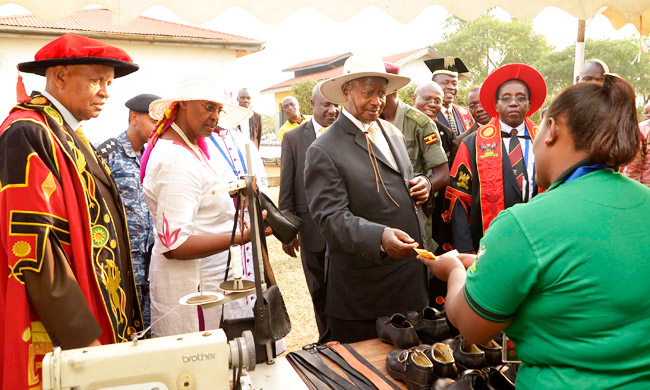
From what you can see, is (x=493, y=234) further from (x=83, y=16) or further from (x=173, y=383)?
(x=83, y=16)

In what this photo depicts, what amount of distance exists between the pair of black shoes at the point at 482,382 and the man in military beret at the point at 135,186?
228 cm

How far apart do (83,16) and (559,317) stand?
16.5 m

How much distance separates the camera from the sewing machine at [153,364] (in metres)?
1.36

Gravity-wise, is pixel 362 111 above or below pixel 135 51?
below

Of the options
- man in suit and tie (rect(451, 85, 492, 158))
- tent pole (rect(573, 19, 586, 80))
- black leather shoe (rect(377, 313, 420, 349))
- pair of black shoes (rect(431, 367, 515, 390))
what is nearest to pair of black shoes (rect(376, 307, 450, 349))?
black leather shoe (rect(377, 313, 420, 349))

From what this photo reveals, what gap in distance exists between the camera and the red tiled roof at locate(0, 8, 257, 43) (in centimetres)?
1186

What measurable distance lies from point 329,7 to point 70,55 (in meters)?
1.23

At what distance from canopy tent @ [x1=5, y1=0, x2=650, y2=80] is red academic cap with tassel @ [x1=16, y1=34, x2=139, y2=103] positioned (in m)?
0.15

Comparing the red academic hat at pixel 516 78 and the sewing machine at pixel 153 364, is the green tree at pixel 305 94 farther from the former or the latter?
the sewing machine at pixel 153 364

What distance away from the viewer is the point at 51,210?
1.87 metres

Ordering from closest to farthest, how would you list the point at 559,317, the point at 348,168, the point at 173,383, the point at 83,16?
1. the point at 559,317
2. the point at 173,383
3. the point at 348,168
4. the point at 83,16

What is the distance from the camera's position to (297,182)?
4.43m

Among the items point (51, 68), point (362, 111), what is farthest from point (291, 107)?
point (51, 68)

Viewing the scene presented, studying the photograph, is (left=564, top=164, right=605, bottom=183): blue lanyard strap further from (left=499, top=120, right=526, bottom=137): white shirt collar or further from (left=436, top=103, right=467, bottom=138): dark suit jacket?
(left=436, top=103, right=467, bottom=138): dark suit jacket
